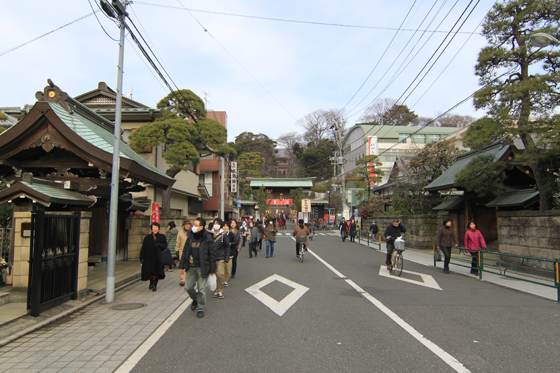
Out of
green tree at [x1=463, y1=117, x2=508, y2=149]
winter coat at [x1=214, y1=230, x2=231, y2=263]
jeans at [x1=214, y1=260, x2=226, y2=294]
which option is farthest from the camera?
green tree at [x1=463, y1=117, x2=508, y2=149]

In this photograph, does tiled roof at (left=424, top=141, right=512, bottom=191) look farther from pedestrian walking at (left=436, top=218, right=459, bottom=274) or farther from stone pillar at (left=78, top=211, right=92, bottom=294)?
stone pillar at (left=78, top=211, right=92, bottom=294)

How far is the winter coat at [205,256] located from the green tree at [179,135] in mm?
11160

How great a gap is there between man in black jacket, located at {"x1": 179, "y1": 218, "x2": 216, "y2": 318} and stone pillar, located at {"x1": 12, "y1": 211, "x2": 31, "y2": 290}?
4068mm

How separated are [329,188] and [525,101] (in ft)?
136

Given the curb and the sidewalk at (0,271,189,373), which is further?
the curb

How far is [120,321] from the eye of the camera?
6.46m

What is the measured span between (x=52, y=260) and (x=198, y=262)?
8.84 feet

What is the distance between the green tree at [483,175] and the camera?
46.7ft

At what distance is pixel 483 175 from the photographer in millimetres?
14531

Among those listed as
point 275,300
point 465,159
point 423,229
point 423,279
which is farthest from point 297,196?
point 275,300

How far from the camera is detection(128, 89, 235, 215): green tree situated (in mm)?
17578

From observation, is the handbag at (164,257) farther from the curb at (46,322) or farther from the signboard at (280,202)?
the signboard at (280,202)

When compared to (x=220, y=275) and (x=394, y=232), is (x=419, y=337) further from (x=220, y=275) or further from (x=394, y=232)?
(x=394, y=232)

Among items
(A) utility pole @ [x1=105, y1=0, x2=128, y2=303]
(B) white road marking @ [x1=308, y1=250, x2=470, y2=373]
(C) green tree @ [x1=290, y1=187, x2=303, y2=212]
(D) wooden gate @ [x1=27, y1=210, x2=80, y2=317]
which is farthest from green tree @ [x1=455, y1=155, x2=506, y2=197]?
(C) green tree @ [x1=290, y1=187, x2=303, y2=212]
